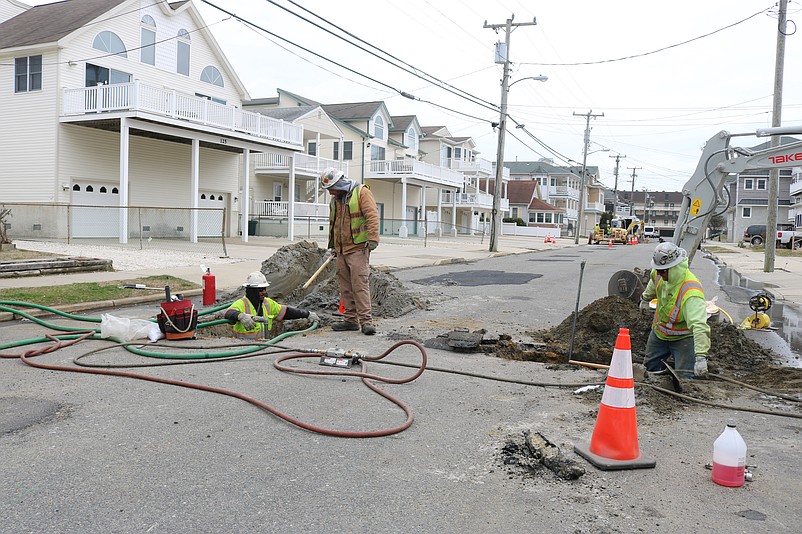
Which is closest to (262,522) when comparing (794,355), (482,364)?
(482,364)

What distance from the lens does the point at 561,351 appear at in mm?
7773

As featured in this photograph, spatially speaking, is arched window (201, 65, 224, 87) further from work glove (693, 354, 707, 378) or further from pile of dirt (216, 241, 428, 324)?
work glove (693, 354, 707, 378)

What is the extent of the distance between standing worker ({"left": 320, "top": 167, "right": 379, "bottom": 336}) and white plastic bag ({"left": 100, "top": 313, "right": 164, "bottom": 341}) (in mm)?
2352

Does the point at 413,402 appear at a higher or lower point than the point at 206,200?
lower

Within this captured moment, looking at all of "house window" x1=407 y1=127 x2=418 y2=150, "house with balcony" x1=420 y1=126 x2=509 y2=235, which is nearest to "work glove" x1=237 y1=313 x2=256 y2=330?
"house window" x1=407 y1=127 x2=418 y2=150

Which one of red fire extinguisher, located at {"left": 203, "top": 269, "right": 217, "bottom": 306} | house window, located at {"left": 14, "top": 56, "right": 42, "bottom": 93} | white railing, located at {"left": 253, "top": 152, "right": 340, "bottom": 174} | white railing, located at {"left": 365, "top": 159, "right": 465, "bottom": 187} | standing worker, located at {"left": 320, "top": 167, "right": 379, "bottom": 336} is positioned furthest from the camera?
white railing, located at {"left": 365, "top": 159, "right": 465, "bottom": 187}

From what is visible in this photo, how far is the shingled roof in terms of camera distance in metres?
26.3

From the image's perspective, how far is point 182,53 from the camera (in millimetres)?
30906

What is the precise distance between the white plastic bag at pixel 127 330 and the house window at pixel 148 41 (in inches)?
962

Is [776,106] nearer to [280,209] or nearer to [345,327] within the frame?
[345,327]

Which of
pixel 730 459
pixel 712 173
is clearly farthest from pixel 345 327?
pixel 730 459

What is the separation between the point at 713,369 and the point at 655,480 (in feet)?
11.2

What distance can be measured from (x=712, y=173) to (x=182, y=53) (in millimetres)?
27597

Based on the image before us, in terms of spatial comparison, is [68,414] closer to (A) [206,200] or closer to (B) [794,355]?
(B) [794,355]
